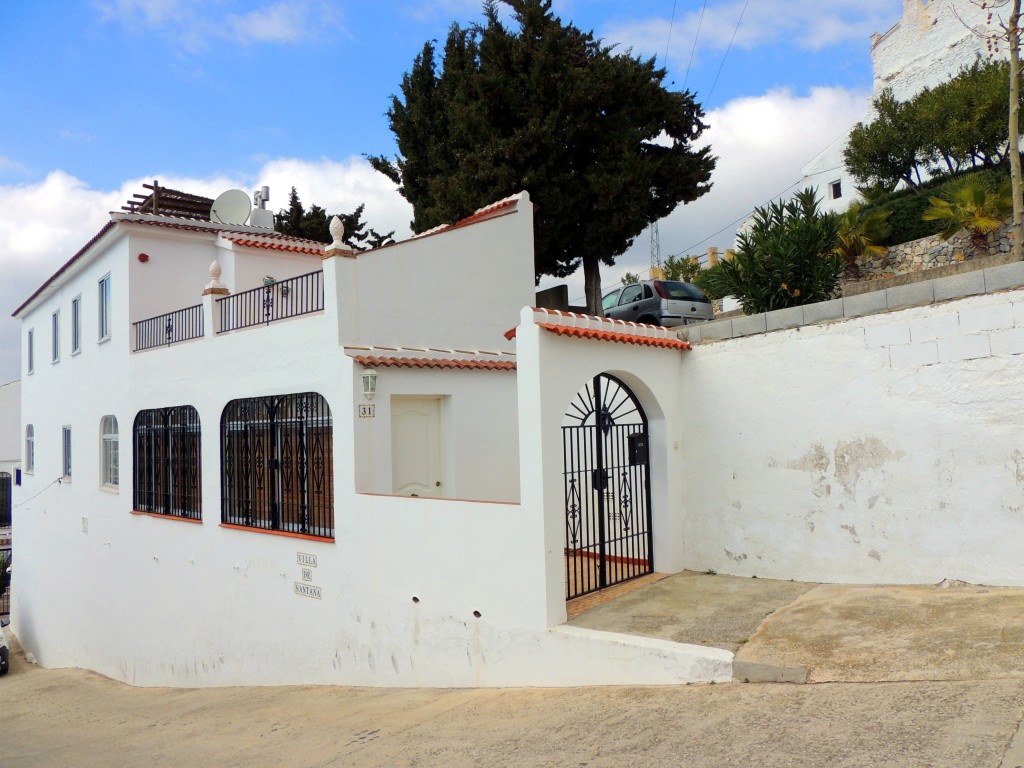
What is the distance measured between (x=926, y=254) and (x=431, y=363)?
15062 mm

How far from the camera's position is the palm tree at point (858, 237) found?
18766 mm

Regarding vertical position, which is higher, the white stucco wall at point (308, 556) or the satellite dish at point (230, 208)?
the satellite dish at point (230, 208)

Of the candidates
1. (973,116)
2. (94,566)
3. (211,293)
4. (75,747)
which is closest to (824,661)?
(75,747)

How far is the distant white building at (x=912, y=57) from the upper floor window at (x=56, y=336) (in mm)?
28178

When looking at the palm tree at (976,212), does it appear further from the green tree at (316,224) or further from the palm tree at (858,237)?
the green tree at (316,224)

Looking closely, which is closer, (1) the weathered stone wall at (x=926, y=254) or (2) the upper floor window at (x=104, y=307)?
(2) the upper floor window at (x=104, y=307)

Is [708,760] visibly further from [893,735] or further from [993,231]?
[993,231]

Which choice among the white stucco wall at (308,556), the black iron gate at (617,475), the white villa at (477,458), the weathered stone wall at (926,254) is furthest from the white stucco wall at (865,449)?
the weathered stone wall at (926,254)

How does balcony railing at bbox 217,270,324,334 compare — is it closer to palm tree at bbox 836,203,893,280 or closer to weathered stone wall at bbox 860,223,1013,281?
palm tree at bbox 836,203,893,280

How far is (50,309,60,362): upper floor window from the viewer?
60.6 ft

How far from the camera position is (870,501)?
7.36 meters

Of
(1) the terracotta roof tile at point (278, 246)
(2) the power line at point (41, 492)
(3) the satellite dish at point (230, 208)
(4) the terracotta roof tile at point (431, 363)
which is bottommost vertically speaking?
(2) the power line at point (41, 492)

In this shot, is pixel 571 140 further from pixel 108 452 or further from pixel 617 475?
pixel 108 452

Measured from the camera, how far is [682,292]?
1652 centimetres
